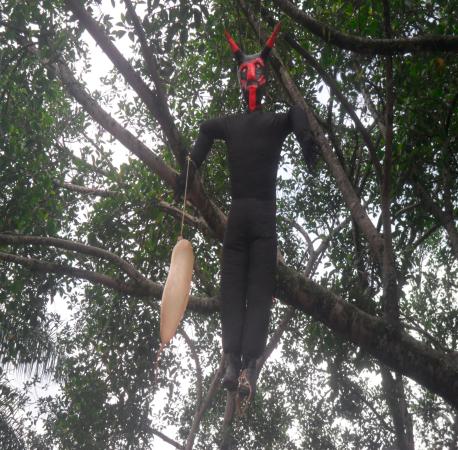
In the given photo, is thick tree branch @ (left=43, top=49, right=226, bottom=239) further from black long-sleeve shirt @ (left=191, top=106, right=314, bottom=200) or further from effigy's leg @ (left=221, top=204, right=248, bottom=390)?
effigy's leg @ (left=221, top=204, right=248, bottom=390)

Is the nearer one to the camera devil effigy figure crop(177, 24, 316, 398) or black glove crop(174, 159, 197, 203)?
devil effigy figure crop(177, 24, 316, 398)

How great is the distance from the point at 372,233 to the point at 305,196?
458cm

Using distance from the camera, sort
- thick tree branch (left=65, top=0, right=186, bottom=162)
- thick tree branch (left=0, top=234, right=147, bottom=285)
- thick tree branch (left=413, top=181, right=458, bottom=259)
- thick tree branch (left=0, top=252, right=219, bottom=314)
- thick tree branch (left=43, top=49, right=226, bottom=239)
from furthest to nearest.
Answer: thick tree branch (left=413, top=181, right=458, bottom=259) < thick tree branch (left=0, top=252, right=219, bottom=314) < thick tree branch (left=0, top=234, right=147, bottom=285) < thick tree branch (left=43, top=49, right=226, bottom=239) < thick tree branch (left=65, top=0, right=186, bottom=162)

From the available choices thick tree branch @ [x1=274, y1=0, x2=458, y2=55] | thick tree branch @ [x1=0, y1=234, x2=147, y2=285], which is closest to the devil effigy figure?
thick tree branch @ [x1=274, y1=0, x2=458, y2=55]

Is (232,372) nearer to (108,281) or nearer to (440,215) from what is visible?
(108,281)

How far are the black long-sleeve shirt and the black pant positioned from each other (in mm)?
93

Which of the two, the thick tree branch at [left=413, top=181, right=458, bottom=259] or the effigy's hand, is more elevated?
the thick tree branch at [left=413, top=181, right=458, bottom=259]

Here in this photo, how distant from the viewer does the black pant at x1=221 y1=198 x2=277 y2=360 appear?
282cm

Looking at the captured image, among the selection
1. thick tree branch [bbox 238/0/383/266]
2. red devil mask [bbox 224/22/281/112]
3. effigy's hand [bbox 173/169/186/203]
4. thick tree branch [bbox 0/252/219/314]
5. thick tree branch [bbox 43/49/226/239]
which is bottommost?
thick tree branch [bbox 0/252/219/314]

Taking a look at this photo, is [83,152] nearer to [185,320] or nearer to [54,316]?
[54,316]

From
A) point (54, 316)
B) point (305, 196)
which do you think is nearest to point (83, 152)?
point (54, 316)

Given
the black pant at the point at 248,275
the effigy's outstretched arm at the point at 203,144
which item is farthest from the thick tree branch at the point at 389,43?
the black pant at the point at 248,275

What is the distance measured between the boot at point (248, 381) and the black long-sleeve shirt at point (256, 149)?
0.99m

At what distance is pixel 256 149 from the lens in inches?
124
